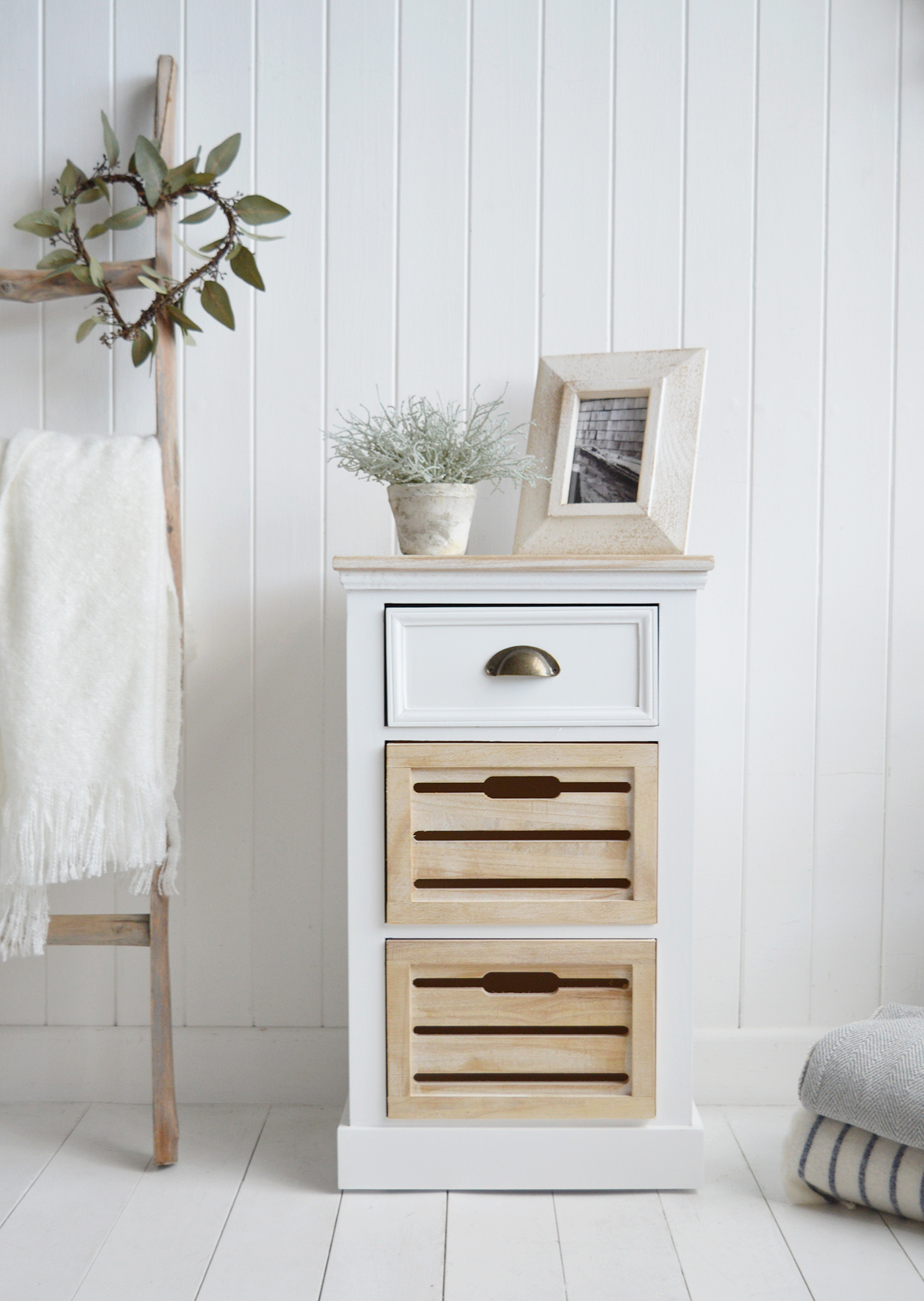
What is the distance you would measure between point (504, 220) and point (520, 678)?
30.2 inches

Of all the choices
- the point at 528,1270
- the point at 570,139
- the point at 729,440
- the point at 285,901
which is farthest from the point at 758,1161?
the point at 570,139

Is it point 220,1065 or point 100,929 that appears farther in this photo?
point 220,1065

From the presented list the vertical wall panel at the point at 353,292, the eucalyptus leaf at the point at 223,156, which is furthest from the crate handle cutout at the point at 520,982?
the eucalyptus leaf at the point at 223,156

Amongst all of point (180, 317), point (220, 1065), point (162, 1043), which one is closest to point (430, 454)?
point (180, 317)

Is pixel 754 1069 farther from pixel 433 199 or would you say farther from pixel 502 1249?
pixel 433 199

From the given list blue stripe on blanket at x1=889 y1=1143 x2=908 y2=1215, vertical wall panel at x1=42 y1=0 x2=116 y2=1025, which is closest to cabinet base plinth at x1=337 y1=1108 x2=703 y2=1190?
blue stripe on blanket at x1=889 y1=1143 x2=908 y2=1215

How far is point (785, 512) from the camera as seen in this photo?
5.11ft

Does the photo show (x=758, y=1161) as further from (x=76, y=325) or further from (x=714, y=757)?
(x=76, y=325)

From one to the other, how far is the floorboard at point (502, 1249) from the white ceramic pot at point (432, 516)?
83 centimetres

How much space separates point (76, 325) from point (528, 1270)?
1.46m

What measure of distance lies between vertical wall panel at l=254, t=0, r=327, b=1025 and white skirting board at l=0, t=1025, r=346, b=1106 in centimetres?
5

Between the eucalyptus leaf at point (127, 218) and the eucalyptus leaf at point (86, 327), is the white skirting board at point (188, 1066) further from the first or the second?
the eucalyptus leaf at point (127, 218)

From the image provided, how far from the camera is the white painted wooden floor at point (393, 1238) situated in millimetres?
1077

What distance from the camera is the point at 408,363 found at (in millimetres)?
1545
